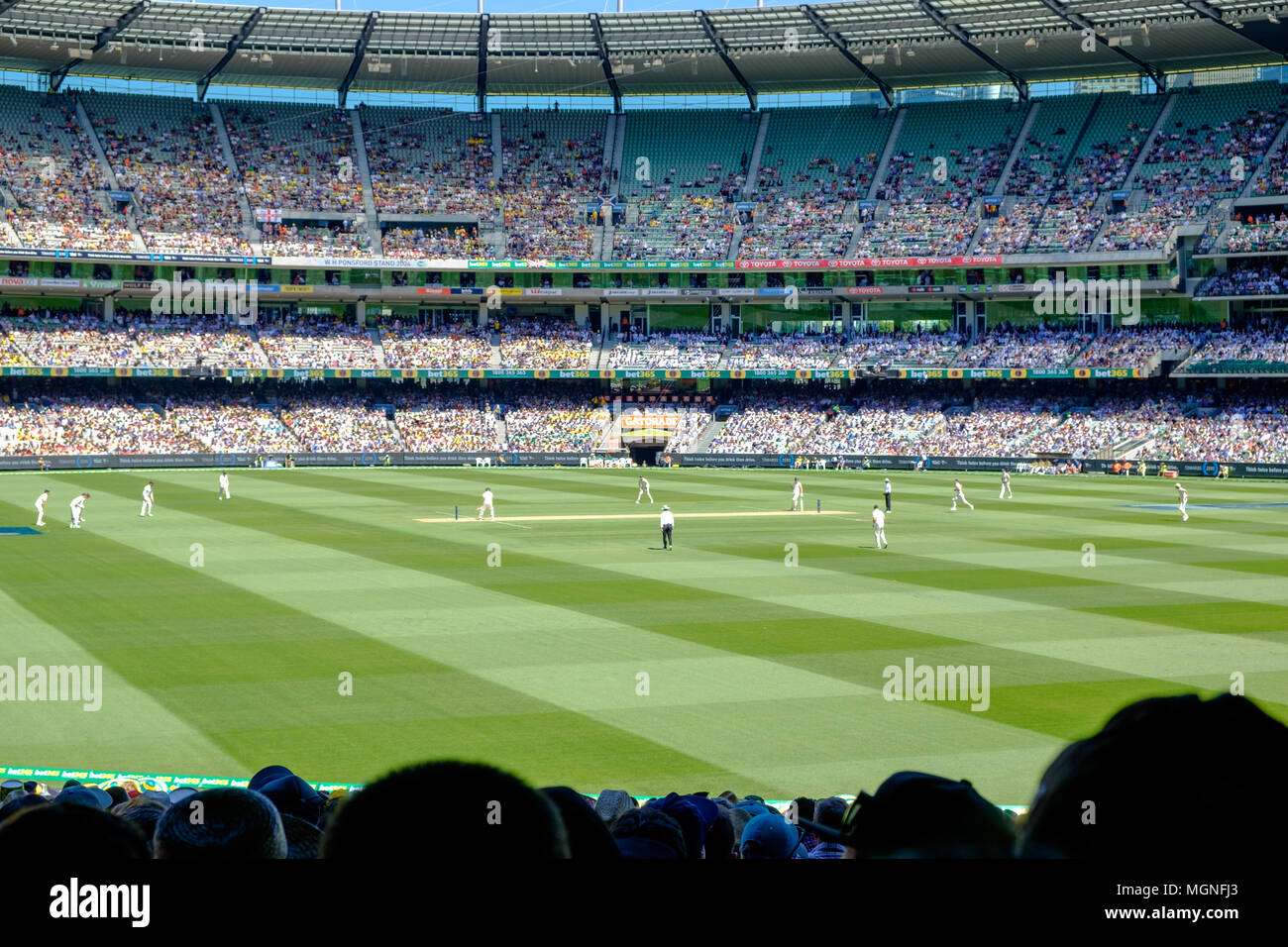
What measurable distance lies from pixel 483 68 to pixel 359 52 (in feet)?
31.1

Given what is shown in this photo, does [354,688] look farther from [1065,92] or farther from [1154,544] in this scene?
[1065,92]

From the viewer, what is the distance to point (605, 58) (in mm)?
95562

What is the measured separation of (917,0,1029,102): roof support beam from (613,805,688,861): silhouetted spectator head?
→ 84.8 meters

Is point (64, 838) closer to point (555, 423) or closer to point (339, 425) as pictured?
point (339, 425)

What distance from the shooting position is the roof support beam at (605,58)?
90062 millimetres

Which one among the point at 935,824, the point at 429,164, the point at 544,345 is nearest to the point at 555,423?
the point at 544,345

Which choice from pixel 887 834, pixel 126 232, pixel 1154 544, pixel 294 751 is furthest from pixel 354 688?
pixel 126 232

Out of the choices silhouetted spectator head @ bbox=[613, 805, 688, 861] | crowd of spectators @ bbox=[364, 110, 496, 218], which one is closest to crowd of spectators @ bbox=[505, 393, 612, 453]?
crowd of spectators @ bbox=[364, 110, 496, 218]

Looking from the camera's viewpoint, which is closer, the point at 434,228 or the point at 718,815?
the point at 718,815
